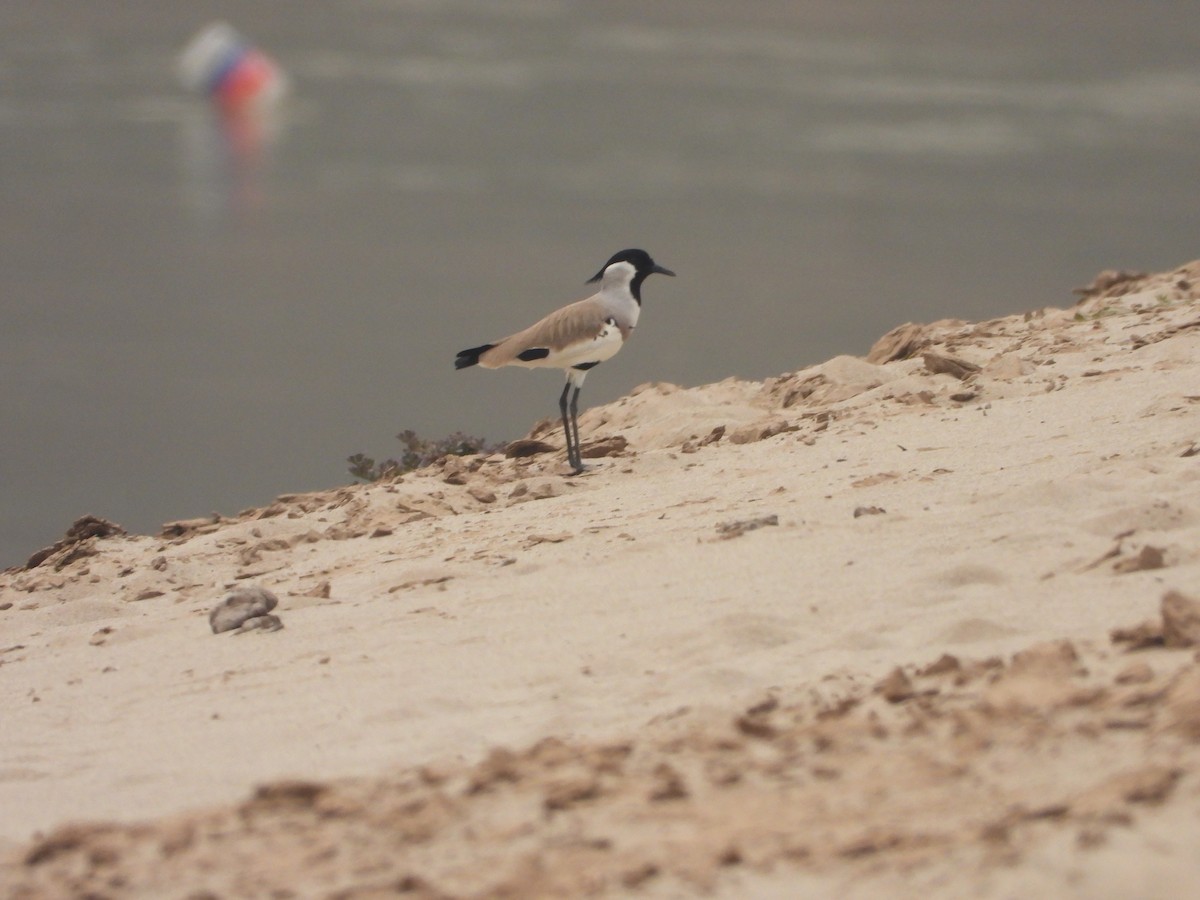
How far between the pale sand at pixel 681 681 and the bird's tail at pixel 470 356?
142 cm

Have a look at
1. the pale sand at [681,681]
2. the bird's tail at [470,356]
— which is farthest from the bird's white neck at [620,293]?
the pale sand at [681,681]

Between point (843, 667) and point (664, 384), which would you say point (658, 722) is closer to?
point (843, 667)

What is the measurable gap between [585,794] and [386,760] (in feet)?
2.68

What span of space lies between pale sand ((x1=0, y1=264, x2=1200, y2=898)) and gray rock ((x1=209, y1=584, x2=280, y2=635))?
200 millimetres

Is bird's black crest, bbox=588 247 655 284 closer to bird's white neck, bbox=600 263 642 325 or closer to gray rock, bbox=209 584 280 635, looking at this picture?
bird's white neck, bbox=600 263 642 325

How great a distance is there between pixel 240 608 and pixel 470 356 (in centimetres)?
389

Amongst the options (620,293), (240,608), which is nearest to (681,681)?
(240,608)

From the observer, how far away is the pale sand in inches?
143

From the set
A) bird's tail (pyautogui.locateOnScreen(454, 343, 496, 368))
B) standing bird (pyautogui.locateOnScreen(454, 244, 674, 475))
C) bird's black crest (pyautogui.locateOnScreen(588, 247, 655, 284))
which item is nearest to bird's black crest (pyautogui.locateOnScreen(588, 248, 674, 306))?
bird's black crest (pyautogui.locateOnScreen(588, 247, 655, 284))

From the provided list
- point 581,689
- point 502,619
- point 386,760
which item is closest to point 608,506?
point 502,619

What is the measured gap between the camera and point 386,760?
4609 mm

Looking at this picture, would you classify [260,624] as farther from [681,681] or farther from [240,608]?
[681,681]

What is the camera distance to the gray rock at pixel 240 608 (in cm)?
653

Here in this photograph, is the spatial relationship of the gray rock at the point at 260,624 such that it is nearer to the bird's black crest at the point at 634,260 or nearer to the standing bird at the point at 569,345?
the standing bird at the point at 569,345
